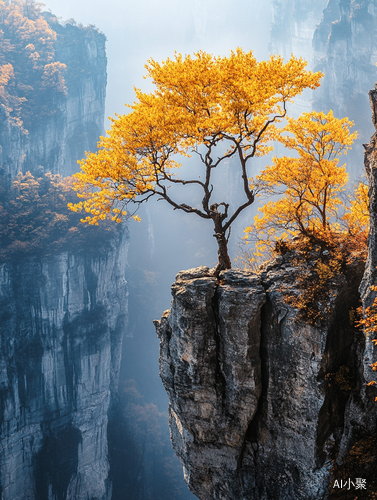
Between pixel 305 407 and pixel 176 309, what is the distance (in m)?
3.87

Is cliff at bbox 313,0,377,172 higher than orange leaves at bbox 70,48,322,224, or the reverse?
cliff at bbox 313,0,377,172

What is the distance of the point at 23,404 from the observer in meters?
26.6

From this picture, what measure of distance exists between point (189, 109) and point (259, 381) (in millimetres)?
7324

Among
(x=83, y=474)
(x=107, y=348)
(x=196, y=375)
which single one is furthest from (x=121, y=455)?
(x=196, y=375)

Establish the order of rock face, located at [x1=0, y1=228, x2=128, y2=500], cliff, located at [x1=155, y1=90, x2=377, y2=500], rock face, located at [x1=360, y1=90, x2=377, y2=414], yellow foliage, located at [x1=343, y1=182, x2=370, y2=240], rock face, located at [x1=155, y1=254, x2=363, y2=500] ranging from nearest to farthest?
1. rock face, located at [x1=360, y1=90, x2=377, y2=414]
2. cliff, located at [x1=155, y1=90, x2=377, y2=500]
3. rock face, located at [x1=155, y1=254, x2=363, y2=500]
4. yellow foliage, located at [x1=343, y1=182, x2=370, y2=240]
5. rock face, located at [x1=0, y1=228, x2=128, y2=500]

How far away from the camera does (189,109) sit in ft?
26.1

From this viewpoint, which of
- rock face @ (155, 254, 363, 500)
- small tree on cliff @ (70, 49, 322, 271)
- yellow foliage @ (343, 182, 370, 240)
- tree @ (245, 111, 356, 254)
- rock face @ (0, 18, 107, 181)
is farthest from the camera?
rock face @ (0, 18, 107, 181)

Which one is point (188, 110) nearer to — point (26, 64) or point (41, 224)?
point (41, 224)

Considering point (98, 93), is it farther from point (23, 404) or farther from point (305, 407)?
point (305, 407)

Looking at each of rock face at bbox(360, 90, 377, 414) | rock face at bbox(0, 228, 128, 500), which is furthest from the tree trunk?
rock face at bbox(0, 228, 128, 500)

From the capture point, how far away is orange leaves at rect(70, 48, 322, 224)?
283 inches

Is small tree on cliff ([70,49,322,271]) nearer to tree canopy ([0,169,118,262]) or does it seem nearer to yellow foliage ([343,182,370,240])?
yellow foliage ([343,182,370,240])

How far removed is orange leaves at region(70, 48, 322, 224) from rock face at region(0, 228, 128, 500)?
2448 cm

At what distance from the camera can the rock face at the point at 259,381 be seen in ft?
22.9
